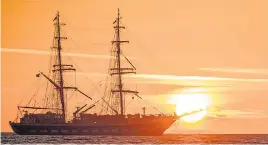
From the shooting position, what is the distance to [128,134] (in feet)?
422

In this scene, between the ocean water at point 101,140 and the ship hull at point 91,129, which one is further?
the ship hull at point 91,129

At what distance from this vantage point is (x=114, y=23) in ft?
417

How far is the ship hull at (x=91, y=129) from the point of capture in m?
128

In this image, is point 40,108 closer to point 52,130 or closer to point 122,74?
point 52,130

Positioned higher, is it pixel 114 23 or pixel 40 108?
pixel 114 23

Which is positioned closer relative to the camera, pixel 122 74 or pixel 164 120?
pixel 122 74

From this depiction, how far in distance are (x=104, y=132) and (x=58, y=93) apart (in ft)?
40.8

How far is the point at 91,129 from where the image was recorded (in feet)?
421

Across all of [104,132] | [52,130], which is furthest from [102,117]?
[52,130]

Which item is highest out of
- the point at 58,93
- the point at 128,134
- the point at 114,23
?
the point at 114,23

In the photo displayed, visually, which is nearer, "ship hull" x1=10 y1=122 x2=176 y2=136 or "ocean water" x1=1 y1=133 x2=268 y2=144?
"ocean water" x1=1 y1=133 x2=268 y2=144

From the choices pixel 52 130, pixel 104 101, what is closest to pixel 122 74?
pixel 104 101

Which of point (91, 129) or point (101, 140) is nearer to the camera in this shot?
point (101, 140)

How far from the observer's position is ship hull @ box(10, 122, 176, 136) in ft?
421
